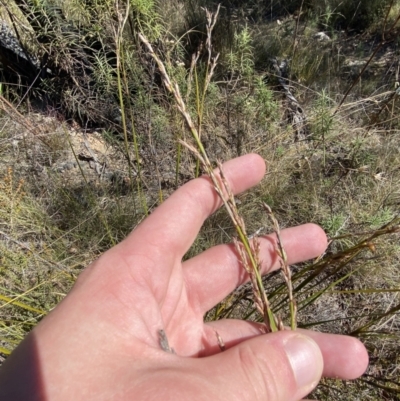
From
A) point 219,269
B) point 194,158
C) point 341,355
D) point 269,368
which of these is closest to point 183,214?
point 219,269

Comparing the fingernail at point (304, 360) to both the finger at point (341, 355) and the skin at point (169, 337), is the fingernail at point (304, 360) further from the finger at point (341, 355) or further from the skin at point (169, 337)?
the finger at point (341, 355)

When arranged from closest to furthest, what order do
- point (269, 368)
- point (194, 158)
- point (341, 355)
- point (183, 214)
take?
point (269, 368) < point (341, 355) < point (183, 214) < point (194, 158)

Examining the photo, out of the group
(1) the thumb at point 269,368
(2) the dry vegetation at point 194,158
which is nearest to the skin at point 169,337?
(1) the thumb at point 269,368

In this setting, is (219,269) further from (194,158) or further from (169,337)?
(194,158)

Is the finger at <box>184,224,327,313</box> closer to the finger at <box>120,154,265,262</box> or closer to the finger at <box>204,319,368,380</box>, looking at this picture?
the finger at <box>120,154,265,262</box>

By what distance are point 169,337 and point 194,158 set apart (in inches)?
61.3

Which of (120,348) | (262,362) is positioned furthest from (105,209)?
(262,362)

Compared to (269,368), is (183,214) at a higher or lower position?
higher

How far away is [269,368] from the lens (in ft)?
3.38

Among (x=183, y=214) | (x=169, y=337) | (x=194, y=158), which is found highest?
(x=183, y=214)

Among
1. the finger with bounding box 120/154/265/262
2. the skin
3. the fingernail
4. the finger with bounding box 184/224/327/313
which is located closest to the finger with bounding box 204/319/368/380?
the skin

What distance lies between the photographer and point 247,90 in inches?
117

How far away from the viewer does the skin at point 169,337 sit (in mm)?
952

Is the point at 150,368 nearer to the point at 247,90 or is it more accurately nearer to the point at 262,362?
the point at 262,362
